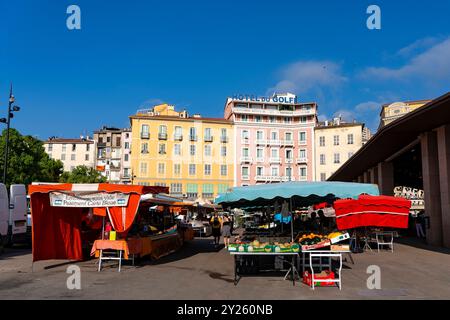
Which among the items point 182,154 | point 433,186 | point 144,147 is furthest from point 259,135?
point 433,186

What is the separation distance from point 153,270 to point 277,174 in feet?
172

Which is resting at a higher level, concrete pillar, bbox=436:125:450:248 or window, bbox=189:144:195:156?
window, bbox=189:144:195:156

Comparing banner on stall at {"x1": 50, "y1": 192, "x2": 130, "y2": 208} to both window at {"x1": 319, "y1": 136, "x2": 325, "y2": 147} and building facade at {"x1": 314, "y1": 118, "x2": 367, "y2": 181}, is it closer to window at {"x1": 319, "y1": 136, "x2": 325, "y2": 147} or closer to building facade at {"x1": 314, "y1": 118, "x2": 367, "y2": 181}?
building facade at {"x1": 314, "y1": 118, "x2": 367, "y2": 181}

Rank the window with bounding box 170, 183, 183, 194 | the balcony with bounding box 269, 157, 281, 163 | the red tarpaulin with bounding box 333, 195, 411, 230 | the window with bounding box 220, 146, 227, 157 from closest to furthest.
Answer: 1. the red tarpaulin with bounding box 333, 195, 411, 230
2. the window with bounding box 170, 183, 183, 194
3. the window with bounding box 220, 146, 227, 157
4. the balcony with bounding box 269, 157, 281, 163

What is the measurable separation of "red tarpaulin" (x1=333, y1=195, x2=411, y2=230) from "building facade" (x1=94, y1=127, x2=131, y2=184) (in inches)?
2999

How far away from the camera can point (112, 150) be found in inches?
3605

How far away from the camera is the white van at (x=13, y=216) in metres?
17.0

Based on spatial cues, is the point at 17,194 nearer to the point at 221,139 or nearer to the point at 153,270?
the point at 153,270

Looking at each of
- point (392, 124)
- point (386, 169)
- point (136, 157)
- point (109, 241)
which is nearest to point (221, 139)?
point (136, 157)

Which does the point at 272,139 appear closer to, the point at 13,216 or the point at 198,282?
the point at 13,216

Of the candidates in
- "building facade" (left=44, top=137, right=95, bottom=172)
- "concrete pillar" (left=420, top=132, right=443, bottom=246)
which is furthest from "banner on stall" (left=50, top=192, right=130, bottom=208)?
"building facade" (left=44, top=137, right=95, bottom=172)

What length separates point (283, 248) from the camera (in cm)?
940

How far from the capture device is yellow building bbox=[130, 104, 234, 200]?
58.7 meters

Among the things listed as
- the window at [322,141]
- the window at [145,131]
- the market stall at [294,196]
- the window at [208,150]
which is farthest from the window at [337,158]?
the market stall at [294,196]
